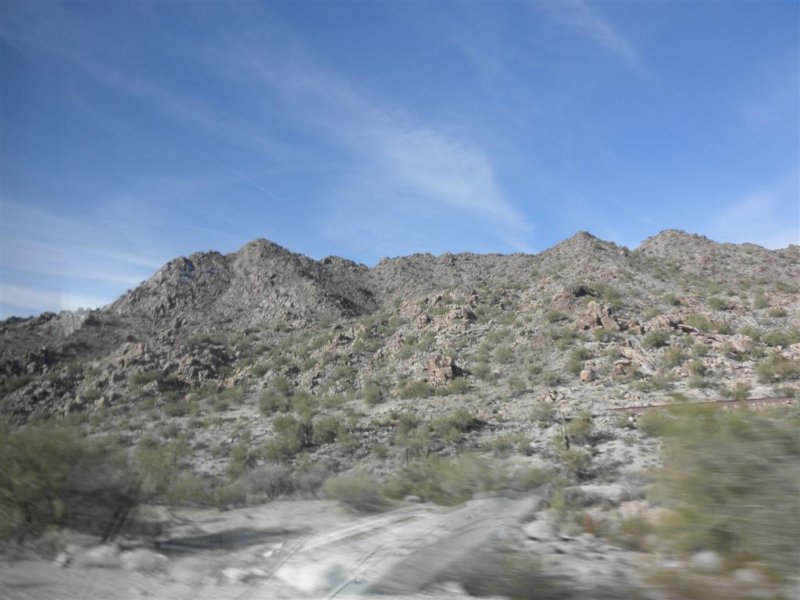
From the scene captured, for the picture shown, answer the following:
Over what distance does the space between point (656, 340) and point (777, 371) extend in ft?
20.6

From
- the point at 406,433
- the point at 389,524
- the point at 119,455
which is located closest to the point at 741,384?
the point at 406,433

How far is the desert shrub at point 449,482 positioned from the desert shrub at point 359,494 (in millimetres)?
292

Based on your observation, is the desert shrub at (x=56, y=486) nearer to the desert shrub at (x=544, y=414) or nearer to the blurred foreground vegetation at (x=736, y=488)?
the blurred foreground vegetation at (x=736, y=488)

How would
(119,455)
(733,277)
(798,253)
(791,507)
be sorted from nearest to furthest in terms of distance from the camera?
(791,507)
(119,455)
(733,277)
(798,253)

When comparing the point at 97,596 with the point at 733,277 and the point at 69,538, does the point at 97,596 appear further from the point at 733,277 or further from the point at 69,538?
the point at 733,277

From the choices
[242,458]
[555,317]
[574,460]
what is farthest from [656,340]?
[242,458]

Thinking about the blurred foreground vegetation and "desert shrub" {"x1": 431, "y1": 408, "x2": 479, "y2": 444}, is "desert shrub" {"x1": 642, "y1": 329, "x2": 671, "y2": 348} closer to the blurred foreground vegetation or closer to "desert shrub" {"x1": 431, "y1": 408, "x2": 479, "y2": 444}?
"desert shrub" {"x1": 431, "y1": 408, "x2": 479, "y2": 444}

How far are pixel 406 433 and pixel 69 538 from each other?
1512 cm

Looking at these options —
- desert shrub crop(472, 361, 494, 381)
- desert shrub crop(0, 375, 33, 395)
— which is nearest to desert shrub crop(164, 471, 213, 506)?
desert shrub crop(472, 361, 494, 381)

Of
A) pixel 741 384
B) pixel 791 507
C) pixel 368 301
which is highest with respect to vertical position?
pixel 368 301

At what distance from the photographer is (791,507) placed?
5.15m

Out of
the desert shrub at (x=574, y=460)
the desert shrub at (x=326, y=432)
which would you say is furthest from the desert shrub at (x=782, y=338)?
the desert shrub at (x=326, y=432)

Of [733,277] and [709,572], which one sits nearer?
[709,572]

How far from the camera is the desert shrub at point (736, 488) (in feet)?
16.9
